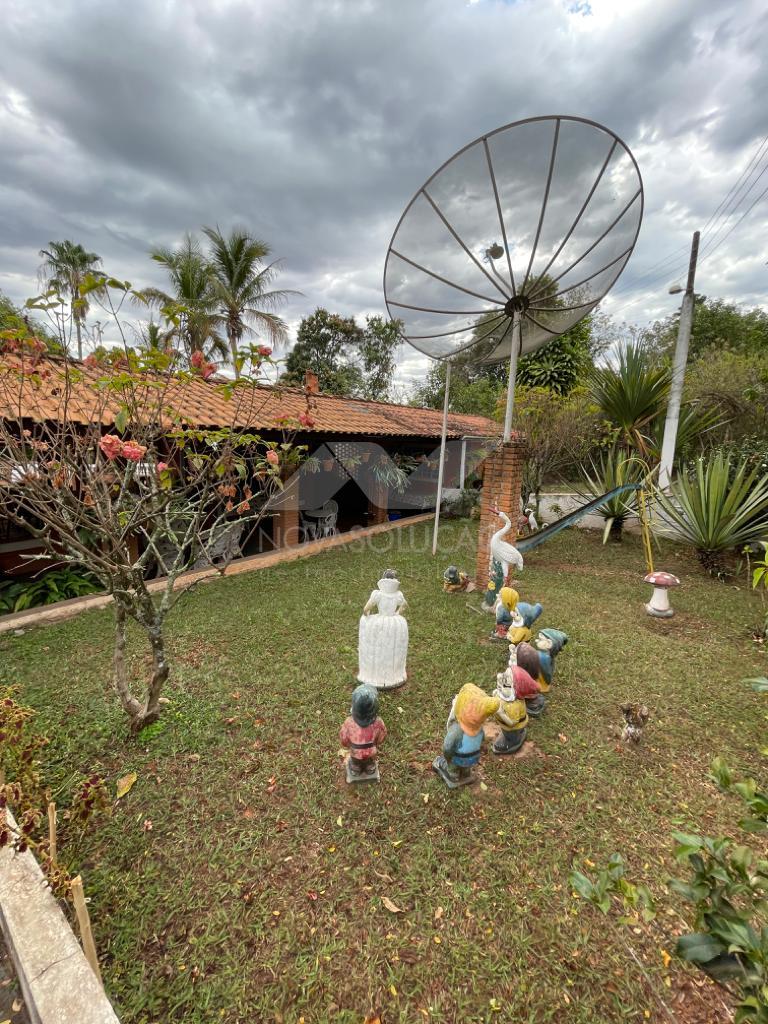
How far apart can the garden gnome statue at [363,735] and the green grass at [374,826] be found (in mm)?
103

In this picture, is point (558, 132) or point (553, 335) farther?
point (553, 335)

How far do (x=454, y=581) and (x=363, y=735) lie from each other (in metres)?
3.26

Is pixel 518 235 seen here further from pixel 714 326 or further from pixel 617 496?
pixel 714 326

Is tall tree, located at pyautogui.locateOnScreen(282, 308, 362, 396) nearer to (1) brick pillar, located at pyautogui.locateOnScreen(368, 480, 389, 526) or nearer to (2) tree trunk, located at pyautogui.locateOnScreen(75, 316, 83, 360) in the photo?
(1) brick pillar, located at pyautogui.locateOnScreen(368, 480, 389, 526)

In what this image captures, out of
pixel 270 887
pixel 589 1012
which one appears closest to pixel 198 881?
pixel 270 887

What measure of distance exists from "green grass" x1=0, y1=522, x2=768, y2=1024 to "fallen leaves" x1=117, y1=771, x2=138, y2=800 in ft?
0.21

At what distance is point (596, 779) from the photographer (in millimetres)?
2615

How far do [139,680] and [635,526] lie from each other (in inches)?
369

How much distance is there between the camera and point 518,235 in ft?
14.6

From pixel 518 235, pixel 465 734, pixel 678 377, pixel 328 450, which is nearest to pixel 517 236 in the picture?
pixel 518 235

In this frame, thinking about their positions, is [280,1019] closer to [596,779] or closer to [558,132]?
[596,779]

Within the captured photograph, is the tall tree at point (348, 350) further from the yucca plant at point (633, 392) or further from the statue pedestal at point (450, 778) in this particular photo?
the statue pedestal at point (450, 778)

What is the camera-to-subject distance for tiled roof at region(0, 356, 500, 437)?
314 cm

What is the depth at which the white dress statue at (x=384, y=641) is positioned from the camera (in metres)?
3.37
